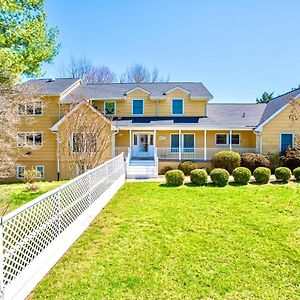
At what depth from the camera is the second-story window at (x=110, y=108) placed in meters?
23.2

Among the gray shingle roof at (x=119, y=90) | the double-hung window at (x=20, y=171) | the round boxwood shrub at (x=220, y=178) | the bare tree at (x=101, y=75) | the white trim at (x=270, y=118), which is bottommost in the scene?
the double-hung window at (x=20, y=171)

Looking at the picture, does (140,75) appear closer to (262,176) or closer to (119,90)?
(119,90)

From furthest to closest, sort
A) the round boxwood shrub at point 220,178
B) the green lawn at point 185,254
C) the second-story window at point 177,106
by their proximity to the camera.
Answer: the second-story window at point 177,106, the round boxwood shrub at point 220,178, the green lawn at point 185,254

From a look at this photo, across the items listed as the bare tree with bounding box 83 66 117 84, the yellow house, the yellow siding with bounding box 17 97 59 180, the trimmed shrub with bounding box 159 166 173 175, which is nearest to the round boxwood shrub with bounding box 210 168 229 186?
the trimmed shrub with bounding box 159 166 173 175

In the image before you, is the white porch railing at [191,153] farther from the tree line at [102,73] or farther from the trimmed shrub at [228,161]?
the tree line at [102,73]

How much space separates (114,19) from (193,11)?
19.1ft

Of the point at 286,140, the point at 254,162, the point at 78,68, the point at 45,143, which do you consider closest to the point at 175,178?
the point at 254,162

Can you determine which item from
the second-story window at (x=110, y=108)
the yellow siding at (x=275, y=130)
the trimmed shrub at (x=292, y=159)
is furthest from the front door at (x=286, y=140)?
the second-story window at (x=110, y=108)

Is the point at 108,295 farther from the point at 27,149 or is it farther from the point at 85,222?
the point at 27,149

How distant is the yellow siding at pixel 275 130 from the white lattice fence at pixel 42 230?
15368 millimetres

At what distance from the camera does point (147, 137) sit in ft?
75.1

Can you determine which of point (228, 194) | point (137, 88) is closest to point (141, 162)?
point (137, 88)

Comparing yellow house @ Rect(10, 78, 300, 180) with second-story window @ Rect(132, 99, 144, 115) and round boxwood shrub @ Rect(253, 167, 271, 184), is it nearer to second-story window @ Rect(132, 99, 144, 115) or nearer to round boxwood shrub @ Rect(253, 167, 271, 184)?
second-story window @ Rect(132, 99, 144, 115)

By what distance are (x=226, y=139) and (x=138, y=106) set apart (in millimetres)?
8046
